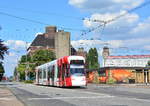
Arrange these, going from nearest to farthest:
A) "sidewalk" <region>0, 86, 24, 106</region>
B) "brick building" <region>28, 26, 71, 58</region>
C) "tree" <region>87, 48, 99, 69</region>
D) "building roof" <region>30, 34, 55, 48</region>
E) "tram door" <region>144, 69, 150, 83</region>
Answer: "sidewalk" <region>0, 86, 24, 106</region> < "tram door" <region>144, 69, 150, 83</region> < "tree" <region>87, 48, 99, 69</region> < "brick building" <region>28, 26, 71, 58</region> < "building roof" <region>30, 34, 55, 48</region>

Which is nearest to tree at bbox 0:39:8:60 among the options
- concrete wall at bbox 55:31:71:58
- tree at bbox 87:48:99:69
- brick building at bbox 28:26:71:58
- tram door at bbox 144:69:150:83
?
tram door at bbox 144:69:150:83

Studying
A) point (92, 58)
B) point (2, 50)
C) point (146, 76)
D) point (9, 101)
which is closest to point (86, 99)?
point (9, 101)

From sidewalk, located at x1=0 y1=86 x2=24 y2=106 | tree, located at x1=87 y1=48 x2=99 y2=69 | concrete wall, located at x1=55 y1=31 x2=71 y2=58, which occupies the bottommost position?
sidewalk, located at x1=0 y1=86 x2=24 y2=106

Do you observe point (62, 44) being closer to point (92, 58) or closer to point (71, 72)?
point (92, 58)

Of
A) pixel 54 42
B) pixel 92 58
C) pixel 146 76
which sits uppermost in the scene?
pixel 54 42

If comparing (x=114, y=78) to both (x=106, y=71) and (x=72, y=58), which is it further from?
(x=72, y=58)

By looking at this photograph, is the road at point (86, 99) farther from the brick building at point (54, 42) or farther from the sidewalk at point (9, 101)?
the brick building at point (54, 42)

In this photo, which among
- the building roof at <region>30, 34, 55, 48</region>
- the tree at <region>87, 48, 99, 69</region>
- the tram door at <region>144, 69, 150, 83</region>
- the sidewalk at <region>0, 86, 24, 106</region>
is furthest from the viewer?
the building roof at <region>30, 34, 55, 48</region>

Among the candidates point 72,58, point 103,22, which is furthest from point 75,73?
point 103,22

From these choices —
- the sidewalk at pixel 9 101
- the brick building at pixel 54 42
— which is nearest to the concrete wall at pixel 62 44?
the brick building at pixel 54 42

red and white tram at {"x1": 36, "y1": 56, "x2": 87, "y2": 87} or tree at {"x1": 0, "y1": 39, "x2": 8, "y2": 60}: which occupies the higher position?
tree at {"x1": 0, "y1": 39, "x2": 8, "y2": 60}

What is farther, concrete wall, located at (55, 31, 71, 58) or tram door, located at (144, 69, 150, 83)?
concrete wall, located at (55, 31, 71, 58)

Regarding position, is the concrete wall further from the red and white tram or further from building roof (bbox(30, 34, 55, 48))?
the red and white tram

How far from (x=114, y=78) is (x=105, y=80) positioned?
7.84 feet
